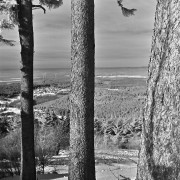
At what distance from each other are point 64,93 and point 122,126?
14.4 meters

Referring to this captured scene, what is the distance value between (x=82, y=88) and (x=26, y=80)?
3452mm

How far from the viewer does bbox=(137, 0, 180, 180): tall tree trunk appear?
2852 mm

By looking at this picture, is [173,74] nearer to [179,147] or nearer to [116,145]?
[179,147]

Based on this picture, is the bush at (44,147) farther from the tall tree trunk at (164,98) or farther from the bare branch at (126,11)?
the tall tree trunk at (164,98)

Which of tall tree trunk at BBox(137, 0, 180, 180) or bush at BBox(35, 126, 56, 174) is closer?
tall tree trunk at BBox(137, 0, 180, 180)

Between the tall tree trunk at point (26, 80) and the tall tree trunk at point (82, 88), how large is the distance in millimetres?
3151

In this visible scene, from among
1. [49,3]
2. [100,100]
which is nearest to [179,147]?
[49,3]

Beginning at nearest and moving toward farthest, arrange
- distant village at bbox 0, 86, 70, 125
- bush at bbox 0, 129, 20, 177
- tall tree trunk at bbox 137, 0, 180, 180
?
tall tree trunk at bbox 137, 0, 180, 180, bush at bbox 0, 129, 20, 177, distant village at bbox 0, 86, 70, 125

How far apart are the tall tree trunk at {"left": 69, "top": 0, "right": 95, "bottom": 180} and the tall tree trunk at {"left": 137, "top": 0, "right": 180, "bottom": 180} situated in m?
3.04

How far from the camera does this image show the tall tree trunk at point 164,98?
2.85m

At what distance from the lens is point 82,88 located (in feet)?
20.1

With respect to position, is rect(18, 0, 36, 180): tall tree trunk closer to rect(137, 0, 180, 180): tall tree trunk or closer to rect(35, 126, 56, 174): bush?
rect(35, 126, 56, 174): bush

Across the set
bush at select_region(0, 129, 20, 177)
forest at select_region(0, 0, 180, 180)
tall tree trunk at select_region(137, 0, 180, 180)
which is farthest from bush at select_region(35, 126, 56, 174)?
tall tree trunk at select_region(137, 0, 180, 180)

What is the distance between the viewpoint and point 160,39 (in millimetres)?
2971
